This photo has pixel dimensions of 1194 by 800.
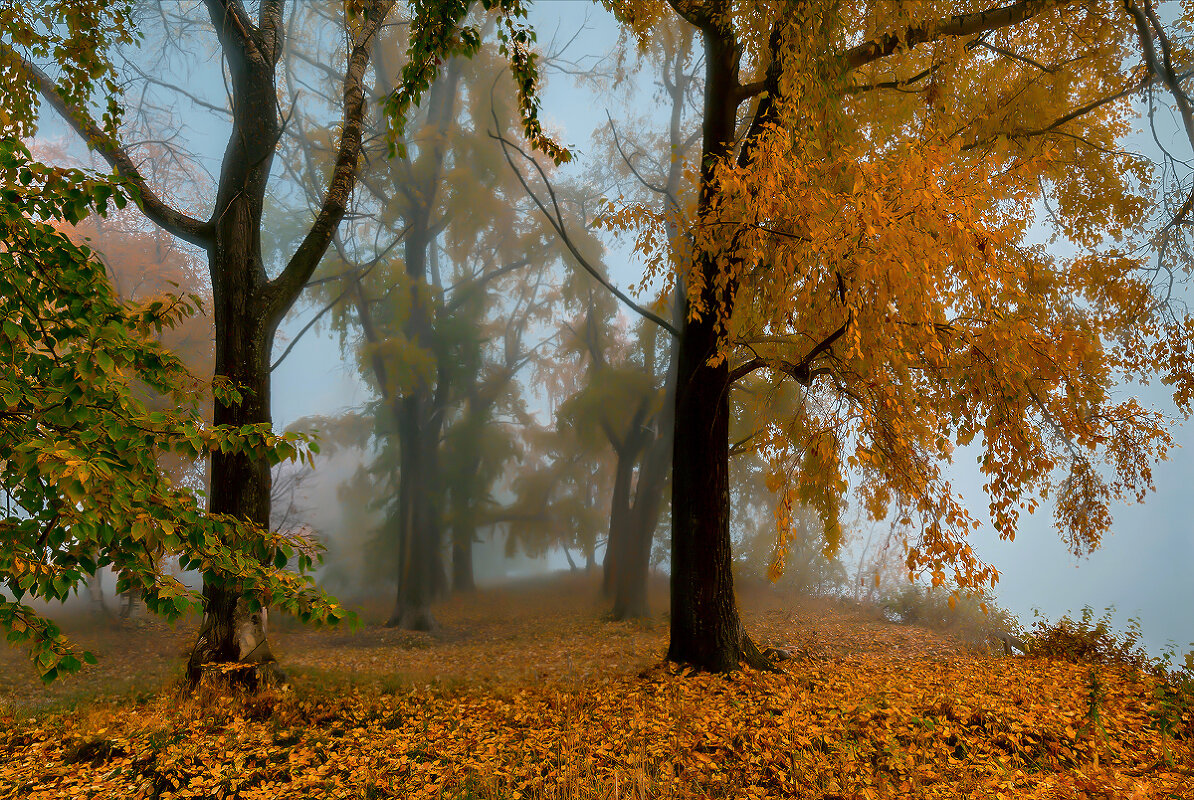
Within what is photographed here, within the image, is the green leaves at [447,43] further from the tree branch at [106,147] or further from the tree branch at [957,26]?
the tree branch at [957,26]

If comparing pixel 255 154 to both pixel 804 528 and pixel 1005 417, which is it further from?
pixel 804 528

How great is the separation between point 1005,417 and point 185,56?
946cm

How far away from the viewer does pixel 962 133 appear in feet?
24.2

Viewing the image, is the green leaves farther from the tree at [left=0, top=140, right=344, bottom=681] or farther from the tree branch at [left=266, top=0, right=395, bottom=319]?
the tree at [left=0, top=140, right=344, bottom=681]

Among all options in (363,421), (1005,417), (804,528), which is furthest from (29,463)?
(804,528)

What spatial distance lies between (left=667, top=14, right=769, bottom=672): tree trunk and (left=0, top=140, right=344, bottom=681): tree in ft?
12.0

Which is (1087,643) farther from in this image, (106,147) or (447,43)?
(106,147)

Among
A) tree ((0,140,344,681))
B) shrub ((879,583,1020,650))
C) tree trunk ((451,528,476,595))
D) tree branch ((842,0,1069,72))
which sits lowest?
shrub ((879,583,1020,650))

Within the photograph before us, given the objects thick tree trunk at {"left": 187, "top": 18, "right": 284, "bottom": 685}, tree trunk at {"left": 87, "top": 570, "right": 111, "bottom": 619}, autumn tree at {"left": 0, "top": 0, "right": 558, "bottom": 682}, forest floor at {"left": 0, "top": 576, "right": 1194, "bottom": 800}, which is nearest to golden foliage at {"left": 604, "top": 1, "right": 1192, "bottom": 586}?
forest floor at {"left": 0, "top": 576, "right": 1194, "bottom": 800}

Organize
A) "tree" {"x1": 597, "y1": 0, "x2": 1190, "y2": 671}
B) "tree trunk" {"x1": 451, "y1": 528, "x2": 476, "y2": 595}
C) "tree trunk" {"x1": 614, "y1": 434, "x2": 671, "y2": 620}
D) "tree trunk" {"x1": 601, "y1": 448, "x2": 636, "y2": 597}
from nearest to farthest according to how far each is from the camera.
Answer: "tree" {"x1": 597, "y1": 0, "x2": 1190, "y2": 671} < "tree trunk" {"x1": 614, "y1": 434, "x2": 671, "y2": 620} < "tree trunk" {"x1": 601, "y1": 448, "x2": 636, "y2": 597} < "tree trunk" {"x1": 451, "y1": 528, "x2": 476, "y2": 595}

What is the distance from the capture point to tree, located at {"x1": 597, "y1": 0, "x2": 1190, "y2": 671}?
4105 millimetres

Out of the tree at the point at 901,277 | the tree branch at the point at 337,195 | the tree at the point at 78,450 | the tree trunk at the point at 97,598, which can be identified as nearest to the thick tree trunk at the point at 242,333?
the tree branch at the point at 337,195

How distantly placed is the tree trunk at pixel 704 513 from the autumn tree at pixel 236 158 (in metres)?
2.35

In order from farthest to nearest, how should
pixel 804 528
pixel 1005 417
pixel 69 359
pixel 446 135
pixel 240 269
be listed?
pixel 804 528 < pixel 446 135 < pixel 240 269 < pixel 1005 417 < pixel 69 359
